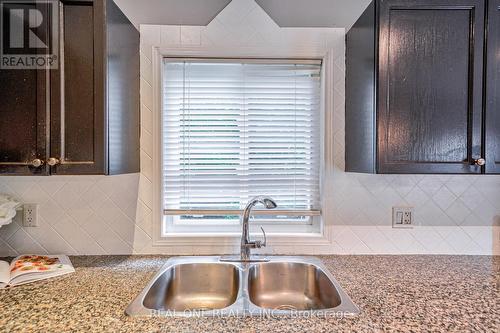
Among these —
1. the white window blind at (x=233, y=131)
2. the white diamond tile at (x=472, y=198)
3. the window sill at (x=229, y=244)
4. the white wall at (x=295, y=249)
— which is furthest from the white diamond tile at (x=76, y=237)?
the white diamond tile at (x=472, y=198)

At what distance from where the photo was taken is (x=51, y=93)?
108 cm

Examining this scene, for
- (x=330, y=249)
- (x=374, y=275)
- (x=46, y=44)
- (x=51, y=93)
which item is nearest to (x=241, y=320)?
(x=374, y=275)

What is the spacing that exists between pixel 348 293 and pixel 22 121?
1.40 meters

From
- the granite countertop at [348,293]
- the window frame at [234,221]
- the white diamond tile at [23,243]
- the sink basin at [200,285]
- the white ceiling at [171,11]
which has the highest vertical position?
the white ceiling at [171,11]

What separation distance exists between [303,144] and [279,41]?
56 centimetres

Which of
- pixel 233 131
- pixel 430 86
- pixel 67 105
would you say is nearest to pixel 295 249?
pixel 233 131

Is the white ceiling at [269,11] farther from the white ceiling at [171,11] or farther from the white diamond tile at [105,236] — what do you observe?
the white diamond tile at [105,236]

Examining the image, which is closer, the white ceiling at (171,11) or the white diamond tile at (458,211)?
the white ceiling at (171,11)

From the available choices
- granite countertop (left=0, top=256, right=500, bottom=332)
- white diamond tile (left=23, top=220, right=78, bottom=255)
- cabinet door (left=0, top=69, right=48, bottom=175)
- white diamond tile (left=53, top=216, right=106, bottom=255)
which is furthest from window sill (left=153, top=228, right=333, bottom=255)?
cabinet door (left=0, top=69, right=48, bottom=175)

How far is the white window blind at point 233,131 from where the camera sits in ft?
5.00

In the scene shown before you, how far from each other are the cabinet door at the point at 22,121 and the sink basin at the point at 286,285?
101 cm

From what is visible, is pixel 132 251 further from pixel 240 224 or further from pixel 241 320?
pixel 241 320

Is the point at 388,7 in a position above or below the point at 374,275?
above

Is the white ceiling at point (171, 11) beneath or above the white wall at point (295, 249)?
above
